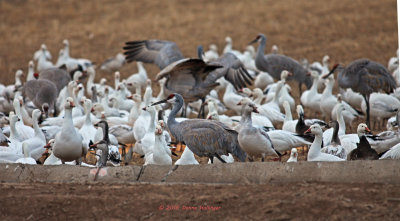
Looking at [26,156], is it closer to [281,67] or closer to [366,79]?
[366,79]

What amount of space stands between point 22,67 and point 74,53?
2518mm

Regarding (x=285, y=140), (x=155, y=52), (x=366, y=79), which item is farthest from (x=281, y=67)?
(x=285, y=140)

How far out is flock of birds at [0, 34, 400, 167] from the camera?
951cm

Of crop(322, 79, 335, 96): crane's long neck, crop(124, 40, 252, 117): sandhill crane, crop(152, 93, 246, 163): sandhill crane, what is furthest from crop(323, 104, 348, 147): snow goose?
crop(124, 40, 252, 117): sandhill crane

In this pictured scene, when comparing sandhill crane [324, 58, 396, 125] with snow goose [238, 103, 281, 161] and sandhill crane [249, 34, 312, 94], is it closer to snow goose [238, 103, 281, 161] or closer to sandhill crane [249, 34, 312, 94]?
sandhill crane [249, 34, 312, 94]

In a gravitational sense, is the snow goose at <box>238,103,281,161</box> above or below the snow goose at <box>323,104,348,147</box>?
above

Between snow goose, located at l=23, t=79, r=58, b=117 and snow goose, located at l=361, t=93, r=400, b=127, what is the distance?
616cm

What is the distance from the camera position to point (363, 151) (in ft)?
30.4

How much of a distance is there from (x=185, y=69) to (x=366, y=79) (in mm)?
3279

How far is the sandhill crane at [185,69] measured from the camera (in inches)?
501

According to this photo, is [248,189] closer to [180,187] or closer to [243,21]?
[180,187]

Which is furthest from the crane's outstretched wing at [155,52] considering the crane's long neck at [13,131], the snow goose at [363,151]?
the snow goose at [363,151]

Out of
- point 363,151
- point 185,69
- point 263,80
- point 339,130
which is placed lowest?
point 263,80

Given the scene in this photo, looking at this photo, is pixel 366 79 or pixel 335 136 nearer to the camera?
pixel 335 136
